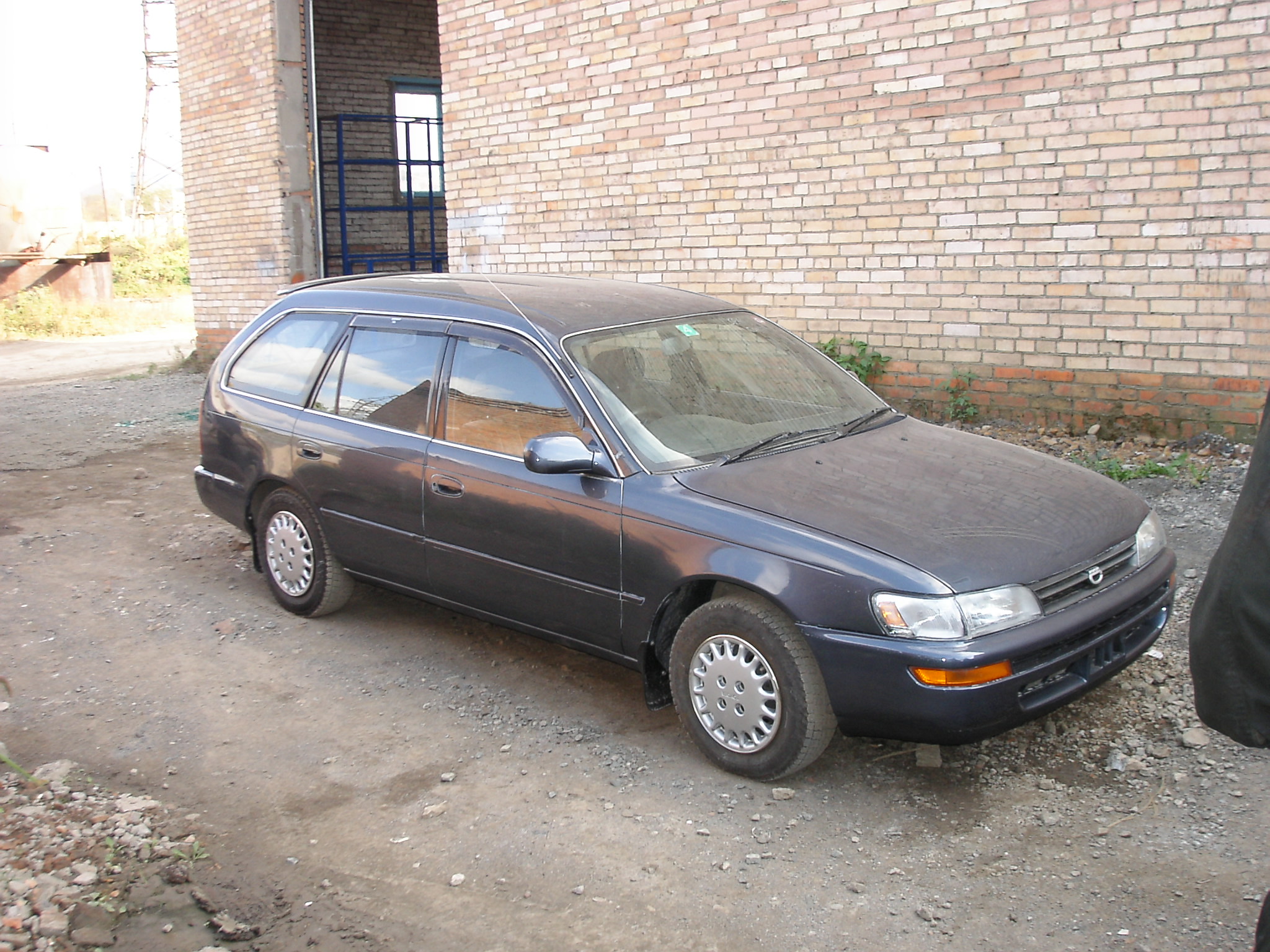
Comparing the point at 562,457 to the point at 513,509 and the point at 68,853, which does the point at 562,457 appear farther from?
the point at 68,853

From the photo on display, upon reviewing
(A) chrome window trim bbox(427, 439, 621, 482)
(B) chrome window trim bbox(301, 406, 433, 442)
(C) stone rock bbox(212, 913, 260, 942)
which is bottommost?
(C) stone rock bbox(212, 913, 260, 942)

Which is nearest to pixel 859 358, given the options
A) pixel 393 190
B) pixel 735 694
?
pixel 735 694

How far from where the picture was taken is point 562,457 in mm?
3918

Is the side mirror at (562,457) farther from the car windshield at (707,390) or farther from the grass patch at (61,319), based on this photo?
the grass patch at (61,319)

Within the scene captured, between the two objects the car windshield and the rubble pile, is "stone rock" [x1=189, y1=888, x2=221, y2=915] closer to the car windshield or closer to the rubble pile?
the rubble pile

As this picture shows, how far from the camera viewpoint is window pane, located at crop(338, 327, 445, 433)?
4727 mm

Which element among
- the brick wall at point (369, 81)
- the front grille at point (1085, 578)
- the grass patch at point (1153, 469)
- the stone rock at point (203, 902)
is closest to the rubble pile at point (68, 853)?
the stone rock at point (203, 902)

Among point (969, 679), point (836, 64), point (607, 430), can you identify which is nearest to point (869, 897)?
point (969, 679)

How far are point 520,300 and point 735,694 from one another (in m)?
1.95

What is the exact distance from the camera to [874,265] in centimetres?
804

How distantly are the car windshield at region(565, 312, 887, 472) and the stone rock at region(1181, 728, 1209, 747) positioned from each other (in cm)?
165

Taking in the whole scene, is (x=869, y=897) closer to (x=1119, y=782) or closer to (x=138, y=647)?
(x=1119, y=782)

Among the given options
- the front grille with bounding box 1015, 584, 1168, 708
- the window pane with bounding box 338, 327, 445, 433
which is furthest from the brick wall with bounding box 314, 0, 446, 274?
the front grille with bounding box 1015, 584, 1168, 708

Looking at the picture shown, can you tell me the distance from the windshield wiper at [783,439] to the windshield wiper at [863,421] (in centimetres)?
2
